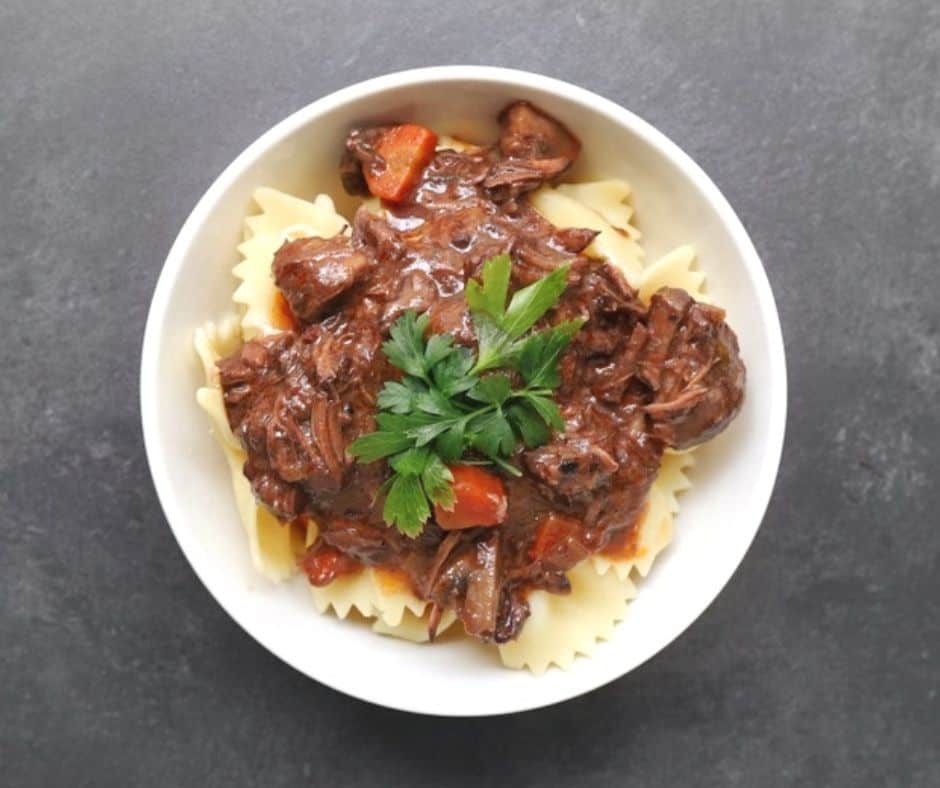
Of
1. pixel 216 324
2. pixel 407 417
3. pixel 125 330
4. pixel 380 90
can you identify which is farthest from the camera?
pixel 125 330

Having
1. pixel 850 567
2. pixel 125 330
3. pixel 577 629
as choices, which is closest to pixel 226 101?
pixel 125 330

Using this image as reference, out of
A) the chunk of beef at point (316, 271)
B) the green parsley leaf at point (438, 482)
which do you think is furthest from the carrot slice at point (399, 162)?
the green parsley leaf at point (438, 482)

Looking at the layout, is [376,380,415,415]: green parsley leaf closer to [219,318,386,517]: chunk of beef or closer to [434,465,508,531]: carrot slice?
[219,318,386,517]: chunk of beef

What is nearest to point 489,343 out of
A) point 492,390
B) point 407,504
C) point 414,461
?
point 492,390

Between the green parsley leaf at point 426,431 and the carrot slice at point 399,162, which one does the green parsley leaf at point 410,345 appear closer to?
the green parsley leaf at point 426,431

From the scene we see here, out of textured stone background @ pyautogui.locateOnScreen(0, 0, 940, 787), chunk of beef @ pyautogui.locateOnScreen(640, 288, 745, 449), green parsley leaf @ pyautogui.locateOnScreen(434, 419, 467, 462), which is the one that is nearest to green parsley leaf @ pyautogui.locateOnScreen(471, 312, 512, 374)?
green parsley leaf @ pyautogui.locateOnScreen(434, 419, 467, 462)

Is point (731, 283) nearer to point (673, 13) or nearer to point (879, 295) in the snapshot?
point (879, 295)
